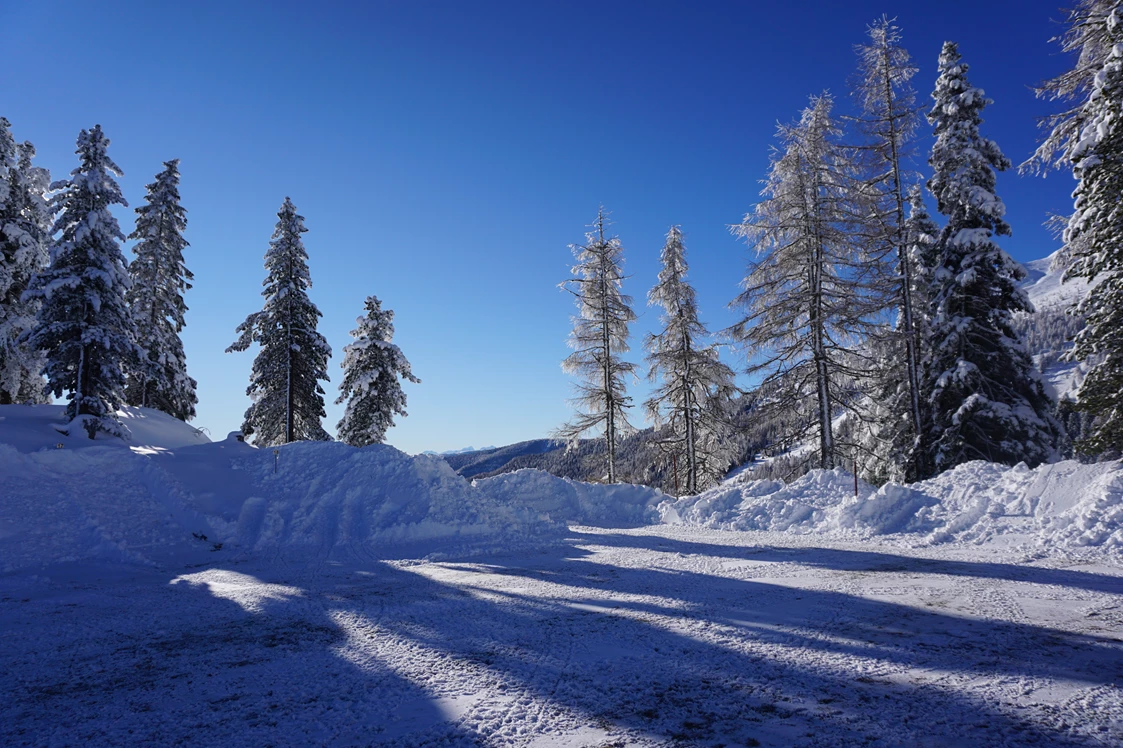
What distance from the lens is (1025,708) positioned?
3.29 meters

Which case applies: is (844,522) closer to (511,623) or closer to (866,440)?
(511,623)

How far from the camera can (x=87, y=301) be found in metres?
17.4

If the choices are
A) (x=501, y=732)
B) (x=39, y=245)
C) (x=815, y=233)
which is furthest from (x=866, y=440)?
(x=39, y=245)

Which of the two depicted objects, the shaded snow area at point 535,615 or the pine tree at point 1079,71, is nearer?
the shaded snow area at point 535,615

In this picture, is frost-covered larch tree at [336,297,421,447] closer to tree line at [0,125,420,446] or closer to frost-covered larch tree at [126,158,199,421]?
tree line at [0,125,420,446]

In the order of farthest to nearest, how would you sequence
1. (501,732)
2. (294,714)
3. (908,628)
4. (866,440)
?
(866,440) → (908,628) → (294,714) → (501,732)

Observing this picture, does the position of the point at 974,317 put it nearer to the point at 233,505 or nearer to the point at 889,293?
the point at 889,293

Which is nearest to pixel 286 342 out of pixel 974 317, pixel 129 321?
pixel 129 321

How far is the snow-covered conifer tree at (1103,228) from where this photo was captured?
11812 millimetres

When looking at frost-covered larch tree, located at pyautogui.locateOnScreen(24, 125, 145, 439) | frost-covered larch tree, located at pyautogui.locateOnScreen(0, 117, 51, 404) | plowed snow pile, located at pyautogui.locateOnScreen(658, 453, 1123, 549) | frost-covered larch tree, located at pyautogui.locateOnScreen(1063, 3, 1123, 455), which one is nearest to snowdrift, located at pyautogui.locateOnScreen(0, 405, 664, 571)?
frost-covered larch tree, located at pyautogui.locateOnScreen(24, 125, 145, 439)

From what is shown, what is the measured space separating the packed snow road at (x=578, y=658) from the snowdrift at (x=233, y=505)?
7.74 feet

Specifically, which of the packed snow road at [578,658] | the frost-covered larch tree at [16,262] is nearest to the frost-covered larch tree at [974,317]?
the packed snow road at [578,658]

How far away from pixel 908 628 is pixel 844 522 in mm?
7163

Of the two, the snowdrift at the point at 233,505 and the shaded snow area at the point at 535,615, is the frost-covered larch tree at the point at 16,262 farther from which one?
the shaded snow area at the point at 535,615
